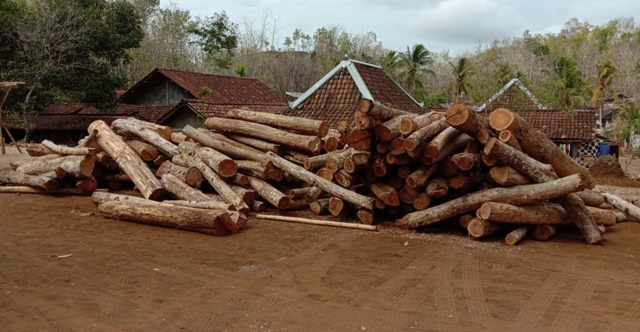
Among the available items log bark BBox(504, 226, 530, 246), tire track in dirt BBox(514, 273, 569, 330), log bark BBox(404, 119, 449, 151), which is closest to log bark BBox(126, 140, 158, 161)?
log bark BBox(404, 119, 449, 151)

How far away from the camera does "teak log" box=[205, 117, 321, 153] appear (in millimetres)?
10797

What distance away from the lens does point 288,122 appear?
11555 millimetres

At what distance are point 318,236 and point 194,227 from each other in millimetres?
2018

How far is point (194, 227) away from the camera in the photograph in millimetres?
8562

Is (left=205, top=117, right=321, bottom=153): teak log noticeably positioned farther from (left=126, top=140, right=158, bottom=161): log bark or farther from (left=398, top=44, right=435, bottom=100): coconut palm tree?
(left=398, top=44, right=435, bottom=100): coconut palm tree

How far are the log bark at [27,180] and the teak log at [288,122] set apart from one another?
14.1 feet

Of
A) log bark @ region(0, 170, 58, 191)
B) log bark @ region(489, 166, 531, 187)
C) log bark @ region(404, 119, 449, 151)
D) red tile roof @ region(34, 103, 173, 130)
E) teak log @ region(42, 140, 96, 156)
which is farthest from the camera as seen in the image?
red tile roof @ region(34, 103, 173, 130)

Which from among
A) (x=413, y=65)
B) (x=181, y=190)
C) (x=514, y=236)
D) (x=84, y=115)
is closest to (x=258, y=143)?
(x=181, y=190)

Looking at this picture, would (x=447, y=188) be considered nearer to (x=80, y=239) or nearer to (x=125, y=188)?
(x=80, y=239)

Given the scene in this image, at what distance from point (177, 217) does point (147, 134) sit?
476 cm

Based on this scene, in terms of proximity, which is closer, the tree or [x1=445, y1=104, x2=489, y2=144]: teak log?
[x1=445, y1=104, x2=489, y2=144]: teak log

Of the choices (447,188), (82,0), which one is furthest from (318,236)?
(82,0)

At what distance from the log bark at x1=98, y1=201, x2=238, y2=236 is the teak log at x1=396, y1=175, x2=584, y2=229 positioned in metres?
3.05

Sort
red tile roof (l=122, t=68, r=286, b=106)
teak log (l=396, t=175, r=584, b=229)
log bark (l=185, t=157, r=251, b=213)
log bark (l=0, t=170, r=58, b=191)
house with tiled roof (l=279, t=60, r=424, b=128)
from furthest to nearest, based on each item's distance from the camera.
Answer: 1. red tile roof (l=122, t=68, r=286, b=106)
2. house with tiled roof (l=279, t=60, r=424, b=128)
3. log bark (l=0, t=170, r=58, b=191)
4. log bark (l=185, t=157, r=251, b=213)
5. teak log (l=396, t=175, r=584, b=229)
